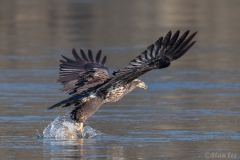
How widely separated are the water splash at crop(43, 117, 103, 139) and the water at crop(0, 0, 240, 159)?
0.6 inches

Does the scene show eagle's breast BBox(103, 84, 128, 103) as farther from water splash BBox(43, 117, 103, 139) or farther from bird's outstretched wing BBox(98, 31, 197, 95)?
bird's outstretched wing BBox(98, 31, 197, 95)

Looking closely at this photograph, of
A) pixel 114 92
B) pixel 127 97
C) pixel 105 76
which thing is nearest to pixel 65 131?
pixel 114 92

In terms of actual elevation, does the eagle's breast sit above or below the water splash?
above

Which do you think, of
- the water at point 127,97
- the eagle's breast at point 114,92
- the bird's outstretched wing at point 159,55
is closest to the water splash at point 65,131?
the water at point 127,97

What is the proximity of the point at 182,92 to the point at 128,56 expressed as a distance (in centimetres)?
502

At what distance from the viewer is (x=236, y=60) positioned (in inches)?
719

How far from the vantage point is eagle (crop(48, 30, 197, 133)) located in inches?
383

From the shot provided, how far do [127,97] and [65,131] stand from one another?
11.4ft

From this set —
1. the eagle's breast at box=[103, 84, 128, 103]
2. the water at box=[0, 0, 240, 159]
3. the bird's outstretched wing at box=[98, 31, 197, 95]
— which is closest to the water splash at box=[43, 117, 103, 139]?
the water at box=[0, 0, 240, 159]

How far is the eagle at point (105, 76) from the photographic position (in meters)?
9.72

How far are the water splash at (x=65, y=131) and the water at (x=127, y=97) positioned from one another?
0.02 metres

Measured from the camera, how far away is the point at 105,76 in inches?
438

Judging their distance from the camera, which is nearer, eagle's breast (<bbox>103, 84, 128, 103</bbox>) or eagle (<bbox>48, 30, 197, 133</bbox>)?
eagle (<bbox>48, 30, 197, 133</bbox>)

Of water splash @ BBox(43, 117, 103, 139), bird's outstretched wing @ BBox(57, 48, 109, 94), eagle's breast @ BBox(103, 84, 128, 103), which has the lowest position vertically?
water splash @ BBox(43, 117, 103, 139)
